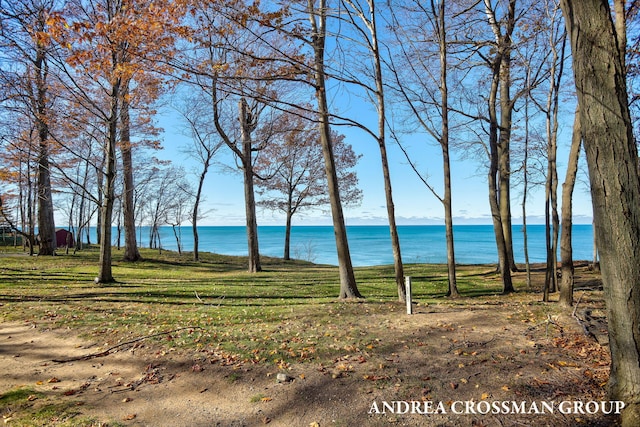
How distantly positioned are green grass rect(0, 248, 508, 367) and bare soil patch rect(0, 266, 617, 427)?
35cm

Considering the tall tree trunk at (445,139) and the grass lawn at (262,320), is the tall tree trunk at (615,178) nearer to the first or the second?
the grass lawn at (262,320)

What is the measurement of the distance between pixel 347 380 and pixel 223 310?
3967 millimetres

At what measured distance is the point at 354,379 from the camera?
385 cm

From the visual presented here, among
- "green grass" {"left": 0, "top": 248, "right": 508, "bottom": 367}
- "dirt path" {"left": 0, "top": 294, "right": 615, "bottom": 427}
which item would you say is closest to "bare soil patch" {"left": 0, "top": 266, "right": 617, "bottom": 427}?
"dirt path" {"left": 0, "top": 294, "right": 615, "bottom": 427}

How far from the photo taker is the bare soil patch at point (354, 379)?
324 centimetres

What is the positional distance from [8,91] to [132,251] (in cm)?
921

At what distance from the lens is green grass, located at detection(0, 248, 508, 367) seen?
500 cm

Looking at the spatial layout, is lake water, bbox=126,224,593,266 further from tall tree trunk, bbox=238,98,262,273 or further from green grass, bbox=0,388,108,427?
green grass, bbox=0,388,108,427

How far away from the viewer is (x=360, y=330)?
546 centimetres

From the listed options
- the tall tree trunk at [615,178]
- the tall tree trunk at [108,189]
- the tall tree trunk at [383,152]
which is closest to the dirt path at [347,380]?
the tall tree trunk at [615,178]

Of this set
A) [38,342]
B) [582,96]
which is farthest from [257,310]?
[582,96]

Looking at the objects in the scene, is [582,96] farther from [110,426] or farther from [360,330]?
[110,426]

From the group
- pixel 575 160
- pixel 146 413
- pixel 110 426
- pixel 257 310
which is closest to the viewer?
pixel 110 426

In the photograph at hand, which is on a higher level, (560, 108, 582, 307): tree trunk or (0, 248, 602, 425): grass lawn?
(560, 108, 582, 307): tree trunk
